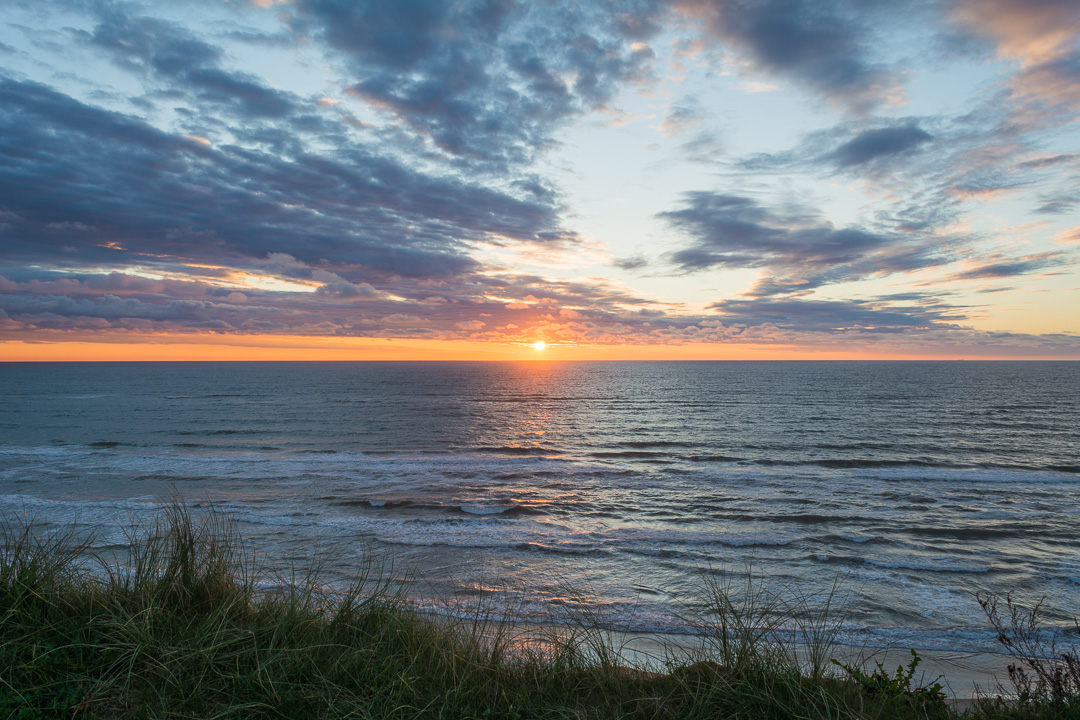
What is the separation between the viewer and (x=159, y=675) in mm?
3963

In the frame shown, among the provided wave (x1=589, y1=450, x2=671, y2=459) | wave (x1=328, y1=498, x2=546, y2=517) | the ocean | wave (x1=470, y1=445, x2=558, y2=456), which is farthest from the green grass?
wave (x1=470, y1=445, x2=558, y2=456)

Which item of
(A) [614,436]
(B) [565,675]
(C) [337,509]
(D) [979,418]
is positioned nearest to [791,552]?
(B) [565,675]

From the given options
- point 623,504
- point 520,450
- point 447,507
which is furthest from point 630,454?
point 447,507

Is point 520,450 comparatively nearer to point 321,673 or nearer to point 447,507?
point 447,507

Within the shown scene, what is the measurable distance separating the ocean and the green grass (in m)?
0.88

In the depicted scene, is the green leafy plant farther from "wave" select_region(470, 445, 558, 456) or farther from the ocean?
"wave" select_region(470, 445, 558, 456)

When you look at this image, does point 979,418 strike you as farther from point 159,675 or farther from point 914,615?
point 159,675

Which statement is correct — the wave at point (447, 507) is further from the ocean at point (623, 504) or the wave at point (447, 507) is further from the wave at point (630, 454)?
the wave at point (630, 454)

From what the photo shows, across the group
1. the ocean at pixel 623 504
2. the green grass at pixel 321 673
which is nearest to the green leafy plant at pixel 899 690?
the green grass at pixel 321 673

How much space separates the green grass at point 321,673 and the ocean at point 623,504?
88 centimetres

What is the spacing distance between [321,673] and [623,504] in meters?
15.5

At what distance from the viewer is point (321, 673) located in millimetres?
4191

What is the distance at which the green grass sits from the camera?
149 inches

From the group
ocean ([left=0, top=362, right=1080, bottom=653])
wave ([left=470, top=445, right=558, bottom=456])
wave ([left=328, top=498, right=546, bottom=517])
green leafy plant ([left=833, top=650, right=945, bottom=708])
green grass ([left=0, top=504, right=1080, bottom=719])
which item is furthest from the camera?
wave ([left=470, top=445, right=558, bottom=456])
